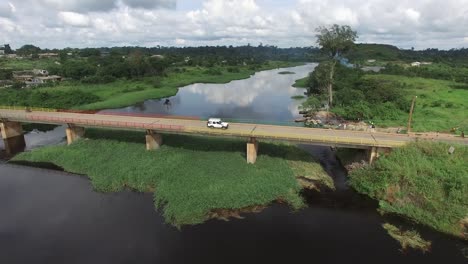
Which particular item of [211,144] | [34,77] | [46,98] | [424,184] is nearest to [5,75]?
[34,77]

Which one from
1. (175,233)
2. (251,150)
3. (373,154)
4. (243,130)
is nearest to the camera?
(175,233)

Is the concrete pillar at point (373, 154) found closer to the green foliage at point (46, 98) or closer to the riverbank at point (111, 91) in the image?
the riverbank at point (111, 91)

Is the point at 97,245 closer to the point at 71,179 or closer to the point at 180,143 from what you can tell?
the point at 71,179

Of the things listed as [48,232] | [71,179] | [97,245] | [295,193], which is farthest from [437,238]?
[71,179]

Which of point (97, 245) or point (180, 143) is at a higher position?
point (180, 143)

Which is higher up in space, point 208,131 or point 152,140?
point 208,131

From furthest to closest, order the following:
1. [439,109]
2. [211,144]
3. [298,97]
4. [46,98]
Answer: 1. [298,97]
2. [46,98]
3. [439,109]
4. [211,144]

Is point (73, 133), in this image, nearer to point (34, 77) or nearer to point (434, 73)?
point (34, 77)
